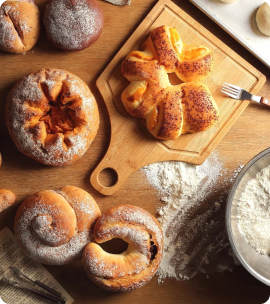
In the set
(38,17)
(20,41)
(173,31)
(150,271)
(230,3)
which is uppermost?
(230,3)

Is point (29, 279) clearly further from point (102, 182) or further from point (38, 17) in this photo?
point (38, 17)

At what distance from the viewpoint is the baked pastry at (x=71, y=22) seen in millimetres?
1849

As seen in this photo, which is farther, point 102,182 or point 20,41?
point 102,182

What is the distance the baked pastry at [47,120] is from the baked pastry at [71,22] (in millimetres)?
171

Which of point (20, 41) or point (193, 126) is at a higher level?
point (193, 126)

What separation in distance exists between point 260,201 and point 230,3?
114 cm

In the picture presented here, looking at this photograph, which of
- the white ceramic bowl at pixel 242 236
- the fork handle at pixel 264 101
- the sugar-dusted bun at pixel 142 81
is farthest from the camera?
the fork handle at pixel 264 101

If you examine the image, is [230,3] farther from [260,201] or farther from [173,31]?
[260,201]

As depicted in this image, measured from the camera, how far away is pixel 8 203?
6.39ft

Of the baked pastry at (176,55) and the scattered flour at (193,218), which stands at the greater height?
the baked pastry at (176,55)

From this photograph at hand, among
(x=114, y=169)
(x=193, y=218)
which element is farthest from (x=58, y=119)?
(x=193, y=218)

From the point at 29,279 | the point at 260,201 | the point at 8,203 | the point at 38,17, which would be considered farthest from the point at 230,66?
the point at 29,279

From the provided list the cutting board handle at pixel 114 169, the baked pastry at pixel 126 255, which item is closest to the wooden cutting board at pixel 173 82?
the cutting board handle at pixel 114 169

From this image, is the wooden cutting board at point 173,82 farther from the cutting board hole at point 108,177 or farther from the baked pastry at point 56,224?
the baked pastry at point 56,224
